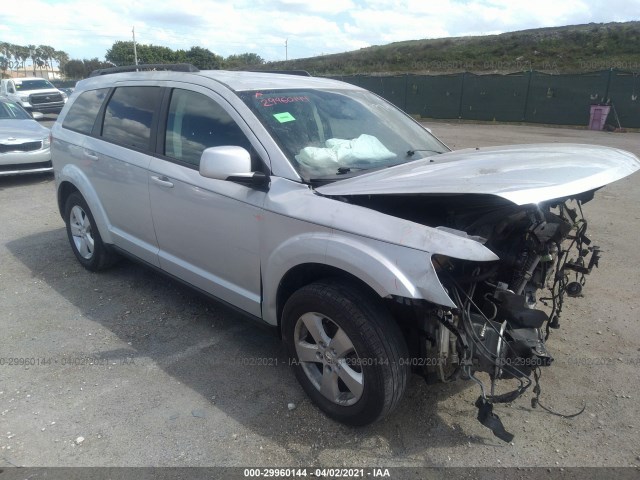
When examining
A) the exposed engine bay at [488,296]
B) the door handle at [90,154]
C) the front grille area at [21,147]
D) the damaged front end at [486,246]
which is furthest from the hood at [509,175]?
the front grille area at [21,147]

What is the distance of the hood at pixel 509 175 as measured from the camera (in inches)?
93.0

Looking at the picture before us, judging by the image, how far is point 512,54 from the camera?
5050 cm

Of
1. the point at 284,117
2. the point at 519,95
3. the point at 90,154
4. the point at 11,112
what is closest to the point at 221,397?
the point at 284,117

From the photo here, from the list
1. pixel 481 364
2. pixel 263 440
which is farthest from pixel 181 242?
pixel 481 364

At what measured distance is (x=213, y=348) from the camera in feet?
12.0

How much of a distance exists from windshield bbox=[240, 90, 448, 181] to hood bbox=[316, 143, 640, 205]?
0.19 m

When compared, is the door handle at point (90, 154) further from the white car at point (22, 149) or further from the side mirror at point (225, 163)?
the white car at point (22, 149)

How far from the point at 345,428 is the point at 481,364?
0.85 m

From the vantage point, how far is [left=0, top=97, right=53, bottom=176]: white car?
920cm

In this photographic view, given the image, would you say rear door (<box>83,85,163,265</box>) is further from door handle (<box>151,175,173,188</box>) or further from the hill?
the hill

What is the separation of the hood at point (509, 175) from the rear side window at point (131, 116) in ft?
6.05

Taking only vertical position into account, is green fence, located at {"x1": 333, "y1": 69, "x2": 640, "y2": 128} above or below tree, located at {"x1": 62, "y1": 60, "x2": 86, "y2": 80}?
below

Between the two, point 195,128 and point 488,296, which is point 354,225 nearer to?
point 488,296

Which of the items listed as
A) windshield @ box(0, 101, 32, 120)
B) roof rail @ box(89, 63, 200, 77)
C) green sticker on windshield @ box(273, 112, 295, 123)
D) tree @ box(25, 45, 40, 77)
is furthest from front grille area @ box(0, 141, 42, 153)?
tree @ box(25, 45, 40, 77)
